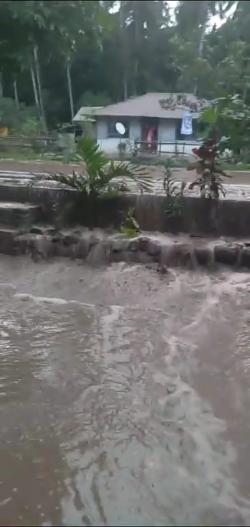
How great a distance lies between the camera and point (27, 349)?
4398 millimetres

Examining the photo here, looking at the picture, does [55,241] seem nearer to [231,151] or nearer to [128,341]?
[128,341]

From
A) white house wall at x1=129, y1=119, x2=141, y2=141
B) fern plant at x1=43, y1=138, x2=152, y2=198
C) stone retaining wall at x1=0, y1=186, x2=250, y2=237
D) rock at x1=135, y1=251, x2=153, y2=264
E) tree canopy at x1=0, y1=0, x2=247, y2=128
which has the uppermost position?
tree canopy at x1=0, y1=0, x2=247, y2=128

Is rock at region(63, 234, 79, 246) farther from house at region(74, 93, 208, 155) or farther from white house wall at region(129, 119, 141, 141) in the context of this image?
white house wall at region(129, 119, 141, 141)

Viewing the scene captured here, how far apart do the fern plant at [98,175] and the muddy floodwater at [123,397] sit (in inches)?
42.5

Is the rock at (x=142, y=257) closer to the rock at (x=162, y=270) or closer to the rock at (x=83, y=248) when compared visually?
the rock at (x=162, y=270)

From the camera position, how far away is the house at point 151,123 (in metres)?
7.18

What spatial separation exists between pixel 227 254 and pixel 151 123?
3.94 meters

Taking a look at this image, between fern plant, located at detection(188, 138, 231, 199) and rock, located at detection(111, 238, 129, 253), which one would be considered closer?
rock, located at detection(111, 238, 129, 253)

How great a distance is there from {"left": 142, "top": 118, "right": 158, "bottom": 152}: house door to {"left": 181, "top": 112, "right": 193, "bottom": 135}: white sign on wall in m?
0.61

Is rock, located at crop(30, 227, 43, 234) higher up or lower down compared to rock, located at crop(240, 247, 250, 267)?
higher up

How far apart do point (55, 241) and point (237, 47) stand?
285 cm

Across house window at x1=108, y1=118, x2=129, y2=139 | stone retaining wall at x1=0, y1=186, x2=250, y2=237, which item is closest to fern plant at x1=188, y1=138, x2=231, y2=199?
stone retaining wall at x1=0, y1=186, x2=250, y2=237

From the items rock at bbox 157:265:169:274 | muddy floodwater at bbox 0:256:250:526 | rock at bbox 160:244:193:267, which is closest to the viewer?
muddy floodwater at bbox 0:256:250:526

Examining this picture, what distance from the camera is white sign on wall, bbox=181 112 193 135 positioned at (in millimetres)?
7970
